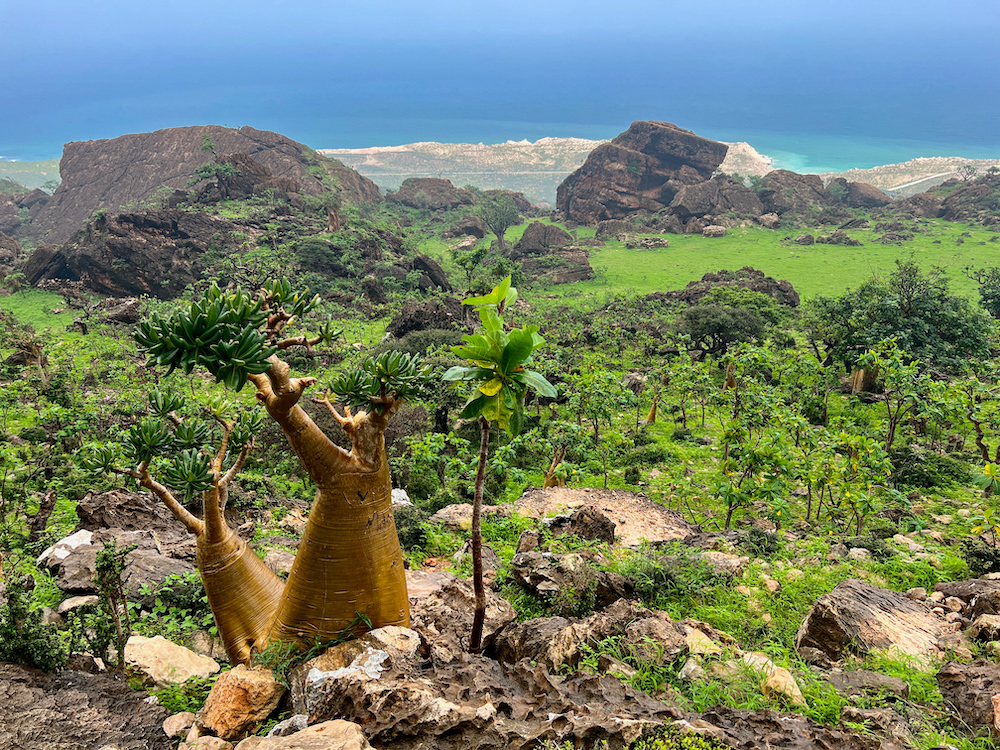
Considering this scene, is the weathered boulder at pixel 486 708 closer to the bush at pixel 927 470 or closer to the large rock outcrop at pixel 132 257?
the bush at pixel 927 470

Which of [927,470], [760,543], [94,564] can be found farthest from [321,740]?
[927,470]

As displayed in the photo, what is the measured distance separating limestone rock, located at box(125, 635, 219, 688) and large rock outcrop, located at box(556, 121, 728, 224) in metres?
80.0

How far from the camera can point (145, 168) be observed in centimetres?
7962

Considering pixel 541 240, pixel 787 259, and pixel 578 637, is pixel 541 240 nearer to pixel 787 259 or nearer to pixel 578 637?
pixel 787 259

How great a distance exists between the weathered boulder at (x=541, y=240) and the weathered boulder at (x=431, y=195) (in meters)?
27.2

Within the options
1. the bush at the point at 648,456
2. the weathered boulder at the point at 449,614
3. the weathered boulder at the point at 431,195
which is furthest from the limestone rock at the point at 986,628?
the weathered boulder at the point at 431,195

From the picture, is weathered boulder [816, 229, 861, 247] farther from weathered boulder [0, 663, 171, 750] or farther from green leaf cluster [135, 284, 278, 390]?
weathered boulder [0, 663, 171, 750]

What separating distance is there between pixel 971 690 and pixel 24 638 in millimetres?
8433

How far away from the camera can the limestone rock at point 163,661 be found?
557 cm

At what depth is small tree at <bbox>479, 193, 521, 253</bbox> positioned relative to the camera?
249 ft

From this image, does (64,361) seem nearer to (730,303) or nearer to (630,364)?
(630,364)

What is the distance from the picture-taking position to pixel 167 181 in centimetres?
7719

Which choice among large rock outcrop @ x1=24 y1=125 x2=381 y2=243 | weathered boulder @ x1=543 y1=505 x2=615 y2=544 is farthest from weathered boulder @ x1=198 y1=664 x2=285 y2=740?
large rock outcrop @ x1=24 y1=125 x2=381 y2=243

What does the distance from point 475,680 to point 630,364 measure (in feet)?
77.0
